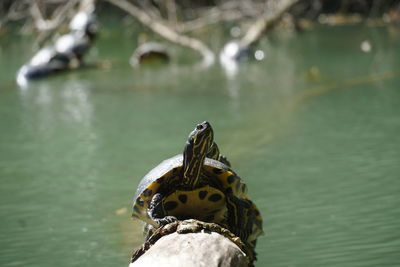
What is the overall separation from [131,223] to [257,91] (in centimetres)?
291

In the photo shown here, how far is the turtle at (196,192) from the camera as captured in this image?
209cm

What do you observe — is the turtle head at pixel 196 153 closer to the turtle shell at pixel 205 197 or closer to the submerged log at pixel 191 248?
the turtle shell at pixel 205 197

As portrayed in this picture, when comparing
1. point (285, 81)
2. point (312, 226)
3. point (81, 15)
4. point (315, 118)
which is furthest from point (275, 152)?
point (81, 15)

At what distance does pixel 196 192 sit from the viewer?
6.86 ft

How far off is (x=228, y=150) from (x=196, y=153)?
5.92 ft

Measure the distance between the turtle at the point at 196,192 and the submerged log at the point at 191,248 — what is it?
0.81ft

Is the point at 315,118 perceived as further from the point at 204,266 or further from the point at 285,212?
the point at 204,266

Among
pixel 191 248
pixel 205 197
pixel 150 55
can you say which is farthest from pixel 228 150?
pixel 150 55

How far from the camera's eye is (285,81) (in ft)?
19.5

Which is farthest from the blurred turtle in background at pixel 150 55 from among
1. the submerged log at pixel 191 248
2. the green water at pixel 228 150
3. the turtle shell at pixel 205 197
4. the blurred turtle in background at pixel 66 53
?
the submerged log at pixel 191 248

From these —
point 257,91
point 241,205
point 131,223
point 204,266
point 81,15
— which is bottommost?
point 204,266

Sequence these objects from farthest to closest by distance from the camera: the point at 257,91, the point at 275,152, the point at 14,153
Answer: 1. the point at 257,91
2. the point at 14,153
3. the point at 275,152

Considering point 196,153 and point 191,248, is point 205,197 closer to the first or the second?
point 196,153

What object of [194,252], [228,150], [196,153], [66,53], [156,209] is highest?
[66,53]
